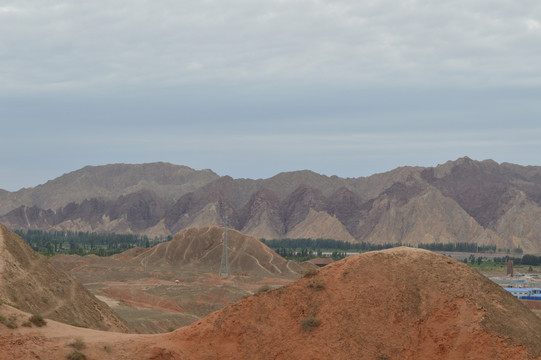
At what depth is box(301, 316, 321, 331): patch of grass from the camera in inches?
1248

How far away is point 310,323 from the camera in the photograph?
104 ft

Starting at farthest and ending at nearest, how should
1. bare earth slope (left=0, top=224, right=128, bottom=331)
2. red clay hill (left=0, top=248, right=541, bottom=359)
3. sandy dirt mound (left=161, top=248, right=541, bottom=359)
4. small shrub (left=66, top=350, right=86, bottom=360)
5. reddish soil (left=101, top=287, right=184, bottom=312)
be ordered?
reddish soil (left=101, top=287, right=184, bottom=312) → bare earth slope (left=0, top=224, right=128, bottom=331) → sandy dirt mound (left=161, top=248, right=541, bottom=359) → red clay hill (left=0, top=248, right=541, bottom=359) → small shrub (left=66, top=350, right=86, bottom=360)

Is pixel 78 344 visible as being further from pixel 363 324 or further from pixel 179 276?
pixel 179 276

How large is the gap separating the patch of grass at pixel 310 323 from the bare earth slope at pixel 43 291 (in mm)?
19635

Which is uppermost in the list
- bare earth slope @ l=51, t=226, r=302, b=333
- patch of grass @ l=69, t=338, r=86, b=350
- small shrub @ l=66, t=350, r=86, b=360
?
patch of grass @ l=69, t=338, r=86, b=350

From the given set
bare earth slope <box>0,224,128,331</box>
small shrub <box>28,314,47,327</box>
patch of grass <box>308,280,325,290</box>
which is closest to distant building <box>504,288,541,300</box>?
bare earth slope <box>0,224,128,331</box>

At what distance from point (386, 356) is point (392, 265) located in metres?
5.73

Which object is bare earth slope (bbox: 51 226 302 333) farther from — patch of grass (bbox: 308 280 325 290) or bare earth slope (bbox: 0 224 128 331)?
patch of grass (bbox: 308 280 325 290)

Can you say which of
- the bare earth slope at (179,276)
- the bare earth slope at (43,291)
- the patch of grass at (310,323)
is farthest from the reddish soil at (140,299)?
the patch of grass at (310,323)

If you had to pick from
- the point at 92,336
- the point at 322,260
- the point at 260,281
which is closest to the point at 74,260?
the point at 260,281

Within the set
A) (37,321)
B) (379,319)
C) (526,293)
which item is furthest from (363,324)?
(526,293)

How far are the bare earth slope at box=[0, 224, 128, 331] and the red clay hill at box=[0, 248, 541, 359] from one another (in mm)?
15325

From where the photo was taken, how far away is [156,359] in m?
30.4

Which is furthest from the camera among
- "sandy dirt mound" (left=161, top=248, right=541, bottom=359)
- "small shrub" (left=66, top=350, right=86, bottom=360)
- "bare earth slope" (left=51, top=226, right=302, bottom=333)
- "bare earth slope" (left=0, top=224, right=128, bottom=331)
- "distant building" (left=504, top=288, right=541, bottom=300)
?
"distant building" (left=504, top=288, right=541, bottom=300)
